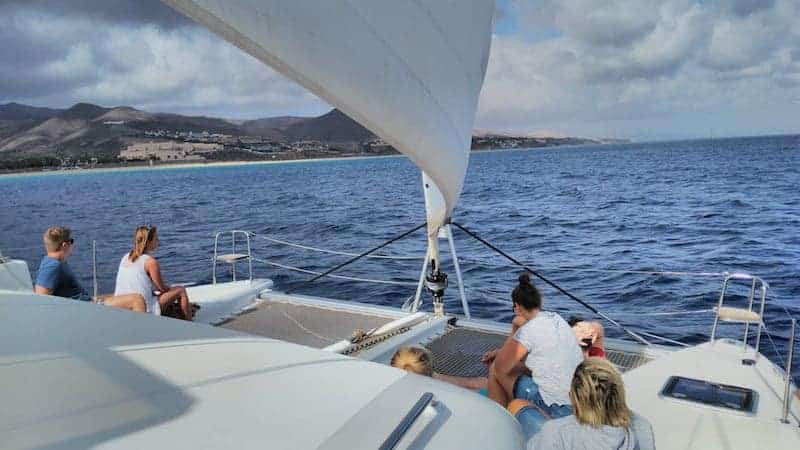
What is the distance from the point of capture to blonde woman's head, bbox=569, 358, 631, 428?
2.33 meters

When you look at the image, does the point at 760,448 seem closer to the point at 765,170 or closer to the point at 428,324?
the point at 428,324

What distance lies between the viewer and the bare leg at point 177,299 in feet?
16.9

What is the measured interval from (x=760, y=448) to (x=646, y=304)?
8.53 metres

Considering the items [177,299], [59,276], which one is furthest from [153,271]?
[59,276]

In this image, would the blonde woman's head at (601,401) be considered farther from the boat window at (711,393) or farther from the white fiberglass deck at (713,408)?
the boat window at (711,393)

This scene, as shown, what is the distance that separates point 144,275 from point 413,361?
9.86 feet

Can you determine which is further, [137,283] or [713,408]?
[137,283]

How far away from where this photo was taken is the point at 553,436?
2.30m

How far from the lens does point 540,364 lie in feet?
10.9

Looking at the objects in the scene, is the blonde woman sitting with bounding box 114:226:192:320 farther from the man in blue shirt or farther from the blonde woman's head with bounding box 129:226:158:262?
the man in blue shirt

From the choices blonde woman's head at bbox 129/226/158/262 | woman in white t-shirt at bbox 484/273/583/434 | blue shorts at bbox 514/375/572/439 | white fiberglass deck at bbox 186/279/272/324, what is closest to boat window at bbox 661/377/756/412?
woman in white t-shirt at bbox 484/273/583/434

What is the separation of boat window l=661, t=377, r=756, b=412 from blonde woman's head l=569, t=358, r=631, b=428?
1.59 meters

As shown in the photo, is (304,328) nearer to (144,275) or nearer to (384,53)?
(144,275)

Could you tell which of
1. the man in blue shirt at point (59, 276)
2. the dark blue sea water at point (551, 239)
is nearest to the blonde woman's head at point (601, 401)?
the dark blue sea water at point (551, 239)
